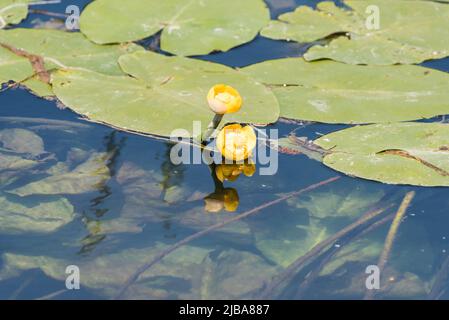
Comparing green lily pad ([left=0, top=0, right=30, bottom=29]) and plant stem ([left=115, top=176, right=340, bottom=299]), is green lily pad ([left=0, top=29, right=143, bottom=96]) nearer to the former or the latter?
green lily pad ([left=0, top=0, right=30, bottom=29])

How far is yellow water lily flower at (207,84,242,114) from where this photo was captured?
318cm

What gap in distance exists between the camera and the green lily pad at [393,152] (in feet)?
10.5

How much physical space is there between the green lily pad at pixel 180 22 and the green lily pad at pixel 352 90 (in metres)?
0.34

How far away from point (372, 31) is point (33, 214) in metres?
2.02

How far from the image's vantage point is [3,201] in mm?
3158

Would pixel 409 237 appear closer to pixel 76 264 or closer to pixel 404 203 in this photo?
pixel 404 203

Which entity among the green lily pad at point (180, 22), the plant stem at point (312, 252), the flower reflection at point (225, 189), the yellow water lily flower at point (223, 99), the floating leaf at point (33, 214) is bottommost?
the plant stem at point (312, 252)

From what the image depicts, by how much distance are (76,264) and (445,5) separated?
2615 mm

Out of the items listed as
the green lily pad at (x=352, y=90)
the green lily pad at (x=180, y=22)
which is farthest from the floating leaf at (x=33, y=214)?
the green lily pad at (x=180, y=22)

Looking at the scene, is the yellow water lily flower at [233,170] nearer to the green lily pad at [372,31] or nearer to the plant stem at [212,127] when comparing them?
the plant stem at [212,127]

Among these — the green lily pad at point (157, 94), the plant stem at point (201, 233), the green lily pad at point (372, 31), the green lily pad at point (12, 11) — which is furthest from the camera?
the green lily pad at point (12, 11)

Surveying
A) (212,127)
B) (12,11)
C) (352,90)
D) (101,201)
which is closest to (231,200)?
(212,127)

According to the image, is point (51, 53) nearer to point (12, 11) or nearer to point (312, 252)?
point (12, 11)
